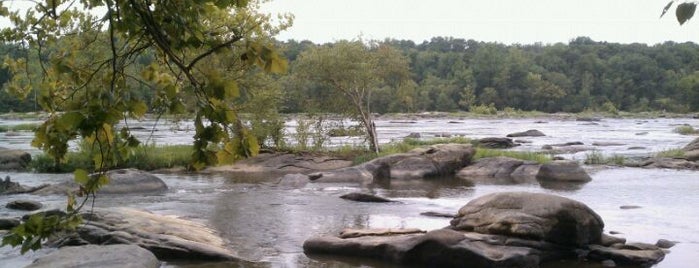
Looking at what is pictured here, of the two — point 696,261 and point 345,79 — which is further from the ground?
point 345,79

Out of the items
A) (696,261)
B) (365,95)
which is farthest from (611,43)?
(696,261)

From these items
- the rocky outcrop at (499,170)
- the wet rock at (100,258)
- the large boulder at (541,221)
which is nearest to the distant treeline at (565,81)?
the rocky outcrop at (499,170)

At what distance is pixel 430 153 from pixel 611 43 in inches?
6460

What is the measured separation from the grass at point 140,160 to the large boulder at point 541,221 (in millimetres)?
17195

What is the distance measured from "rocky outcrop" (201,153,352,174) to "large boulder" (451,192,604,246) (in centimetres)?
1704

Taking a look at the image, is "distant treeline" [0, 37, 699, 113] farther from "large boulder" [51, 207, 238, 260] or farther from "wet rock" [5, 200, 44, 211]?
"large boulder" [51, 207, 238, 260]

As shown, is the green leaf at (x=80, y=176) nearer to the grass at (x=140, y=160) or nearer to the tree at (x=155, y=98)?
the tree at (x=155, y=98)

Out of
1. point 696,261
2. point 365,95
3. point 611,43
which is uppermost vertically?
point 611,43

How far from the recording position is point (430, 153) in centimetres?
3048

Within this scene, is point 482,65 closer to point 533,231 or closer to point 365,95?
point 365,95

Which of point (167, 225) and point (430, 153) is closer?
point (167, 225)

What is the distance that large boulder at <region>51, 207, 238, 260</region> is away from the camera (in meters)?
12.3

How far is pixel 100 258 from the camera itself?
34.7 ft

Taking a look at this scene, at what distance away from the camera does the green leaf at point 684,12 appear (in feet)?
8.87
